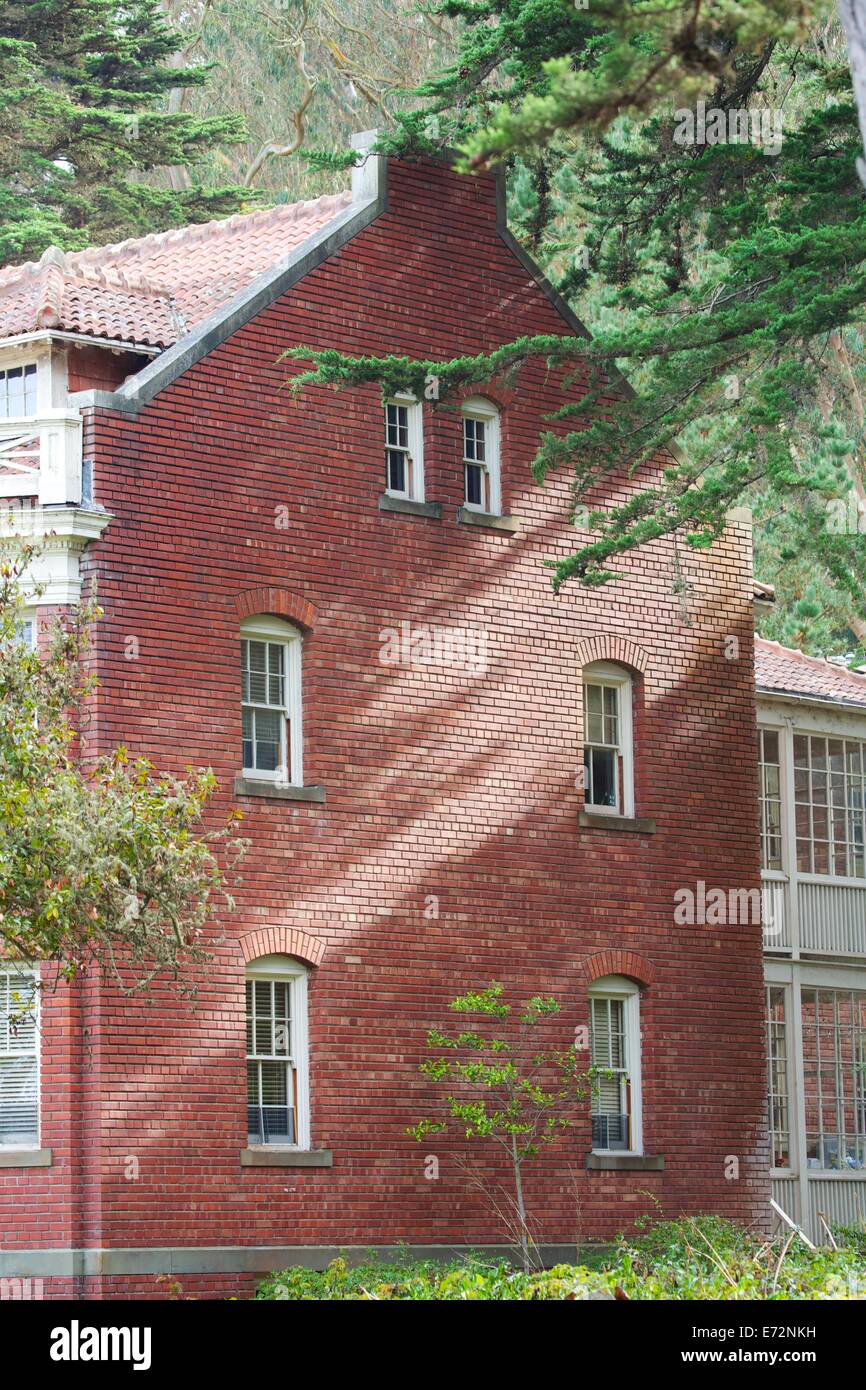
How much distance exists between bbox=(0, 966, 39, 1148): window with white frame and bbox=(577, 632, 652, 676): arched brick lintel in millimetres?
8378

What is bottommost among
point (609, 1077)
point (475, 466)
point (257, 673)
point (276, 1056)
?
point (609, 1077)

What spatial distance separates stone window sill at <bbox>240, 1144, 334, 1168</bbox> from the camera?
76.5 ft

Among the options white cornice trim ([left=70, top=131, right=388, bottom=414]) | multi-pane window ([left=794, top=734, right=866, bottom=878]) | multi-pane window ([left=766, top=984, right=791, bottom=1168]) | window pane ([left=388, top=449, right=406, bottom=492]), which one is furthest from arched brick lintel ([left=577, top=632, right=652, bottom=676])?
white cornice trim ([left=70, top=131, right=388, bottom=414])

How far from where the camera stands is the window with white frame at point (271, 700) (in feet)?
80.5

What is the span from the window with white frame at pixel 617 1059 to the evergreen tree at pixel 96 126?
18.9m

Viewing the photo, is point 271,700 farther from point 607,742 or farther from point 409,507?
point 607,742

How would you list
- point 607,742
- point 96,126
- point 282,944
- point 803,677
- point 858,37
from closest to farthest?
point 858,37 < point 282,944 < point 607,742 < point 803,677 < point 96,126

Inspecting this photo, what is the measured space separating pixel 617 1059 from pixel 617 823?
110 inches

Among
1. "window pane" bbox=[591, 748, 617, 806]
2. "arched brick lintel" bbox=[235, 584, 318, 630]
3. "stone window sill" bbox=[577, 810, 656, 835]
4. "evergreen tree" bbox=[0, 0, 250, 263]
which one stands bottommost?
"stone window sill" bbox=[577, 810, 656, 835]

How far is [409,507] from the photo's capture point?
26.3 metres

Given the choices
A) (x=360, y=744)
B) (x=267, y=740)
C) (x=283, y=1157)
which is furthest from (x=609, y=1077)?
(x=267, y=740)

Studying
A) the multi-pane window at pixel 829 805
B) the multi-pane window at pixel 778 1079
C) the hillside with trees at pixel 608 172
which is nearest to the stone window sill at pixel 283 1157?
the hillside with trees at pixel 608 172

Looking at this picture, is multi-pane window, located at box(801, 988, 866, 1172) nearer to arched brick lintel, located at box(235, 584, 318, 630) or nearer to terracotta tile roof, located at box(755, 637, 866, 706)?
terracotta tile roof, located at box(755, 637, 866, 706)

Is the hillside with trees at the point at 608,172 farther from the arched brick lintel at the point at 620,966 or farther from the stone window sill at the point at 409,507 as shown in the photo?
the arched brick lintel at the point at 620,966
